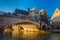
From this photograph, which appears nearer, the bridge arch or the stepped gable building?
the bridge arch

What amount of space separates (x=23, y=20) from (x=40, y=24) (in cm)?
550

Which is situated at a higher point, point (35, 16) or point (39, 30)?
point (35, 16)

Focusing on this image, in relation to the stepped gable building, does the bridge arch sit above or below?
below

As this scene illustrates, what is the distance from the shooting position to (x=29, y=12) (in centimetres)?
4478

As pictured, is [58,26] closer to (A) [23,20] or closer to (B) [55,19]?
(B) [55,19]

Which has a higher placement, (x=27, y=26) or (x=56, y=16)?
(x=56, y=16)

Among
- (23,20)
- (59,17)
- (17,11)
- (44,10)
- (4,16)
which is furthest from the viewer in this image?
(59,17)

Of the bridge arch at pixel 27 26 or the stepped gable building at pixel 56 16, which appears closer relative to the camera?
the bridge arch at pixel 27 26

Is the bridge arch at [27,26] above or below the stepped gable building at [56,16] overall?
below

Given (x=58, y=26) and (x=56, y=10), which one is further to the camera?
(x=56, y=10)

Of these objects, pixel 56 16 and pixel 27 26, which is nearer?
pixel 27 26

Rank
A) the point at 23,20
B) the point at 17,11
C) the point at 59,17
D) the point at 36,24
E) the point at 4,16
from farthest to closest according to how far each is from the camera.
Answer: the point at 59,17 < the point at 17,11 < the point at 36,24 < the point at 23,20 < the point at 4,16

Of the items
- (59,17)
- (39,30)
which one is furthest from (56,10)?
(39,30)

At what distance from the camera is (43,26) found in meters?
42.2
